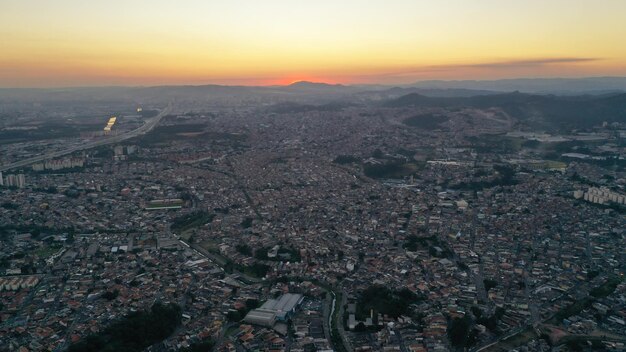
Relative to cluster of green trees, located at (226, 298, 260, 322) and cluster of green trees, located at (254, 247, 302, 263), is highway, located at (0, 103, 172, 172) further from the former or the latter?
cluster of green trees, located at (226, 298, 260, 322)

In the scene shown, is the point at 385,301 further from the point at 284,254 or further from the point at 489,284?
the point at 284,254

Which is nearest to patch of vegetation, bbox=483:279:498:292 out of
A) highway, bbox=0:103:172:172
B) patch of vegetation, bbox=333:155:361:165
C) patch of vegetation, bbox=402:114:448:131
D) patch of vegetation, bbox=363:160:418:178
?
patch of vegetation, bbox=363:160:418:178

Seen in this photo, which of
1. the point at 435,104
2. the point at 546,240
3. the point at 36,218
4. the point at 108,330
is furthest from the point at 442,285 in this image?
the point at 435,104

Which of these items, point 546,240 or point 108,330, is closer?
point 108,330

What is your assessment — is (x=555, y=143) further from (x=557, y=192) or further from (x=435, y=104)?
(x=435, y=104)

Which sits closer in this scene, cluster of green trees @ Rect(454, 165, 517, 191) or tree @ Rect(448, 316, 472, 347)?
tree @ Rect(448, 316, 472, 347)

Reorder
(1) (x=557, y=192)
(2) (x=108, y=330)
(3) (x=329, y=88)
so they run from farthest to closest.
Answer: (3) (x=329, y=88) → (1) (x=557, y=192) → (2) (x=108, y=330)

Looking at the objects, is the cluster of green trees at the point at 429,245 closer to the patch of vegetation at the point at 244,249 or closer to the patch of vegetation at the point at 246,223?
the patch of vegetation at the point at 244,249
